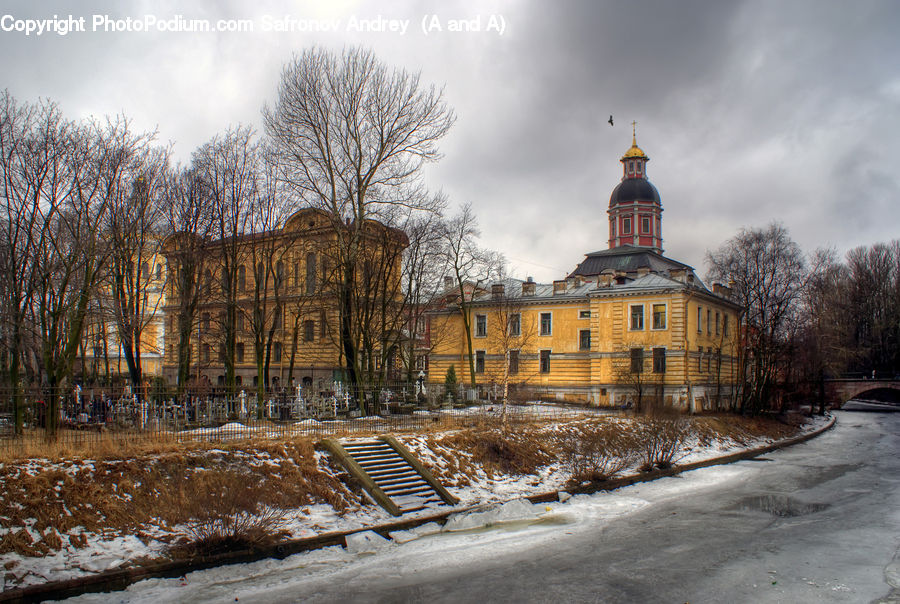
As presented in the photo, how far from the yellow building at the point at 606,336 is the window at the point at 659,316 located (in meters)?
0.06

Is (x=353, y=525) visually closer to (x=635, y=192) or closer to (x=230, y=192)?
(x=230, y=192)

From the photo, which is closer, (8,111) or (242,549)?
(242,549)

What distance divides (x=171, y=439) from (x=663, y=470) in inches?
647

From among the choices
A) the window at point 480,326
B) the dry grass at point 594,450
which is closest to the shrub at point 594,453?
the dry grass at point 594,450

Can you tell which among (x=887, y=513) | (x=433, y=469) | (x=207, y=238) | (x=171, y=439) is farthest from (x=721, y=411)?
(x=171, y=439)

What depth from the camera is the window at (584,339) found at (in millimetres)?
47562

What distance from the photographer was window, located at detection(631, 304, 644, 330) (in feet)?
146

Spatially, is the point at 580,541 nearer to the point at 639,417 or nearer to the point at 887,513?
the point at 887,513

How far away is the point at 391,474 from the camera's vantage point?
60.2 ft

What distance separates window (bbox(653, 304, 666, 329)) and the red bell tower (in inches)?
744

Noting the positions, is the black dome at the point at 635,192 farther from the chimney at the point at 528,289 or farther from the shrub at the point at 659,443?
the shrub at the point at 659,443

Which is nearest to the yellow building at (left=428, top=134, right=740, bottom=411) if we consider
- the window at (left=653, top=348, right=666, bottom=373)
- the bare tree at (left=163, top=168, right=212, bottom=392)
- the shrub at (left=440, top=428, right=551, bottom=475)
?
the window at (left=653, top=348, right=666, bottom=373)

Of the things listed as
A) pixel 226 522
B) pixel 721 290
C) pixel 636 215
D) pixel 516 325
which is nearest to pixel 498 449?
pixel 226 522

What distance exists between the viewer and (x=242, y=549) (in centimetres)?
1316
